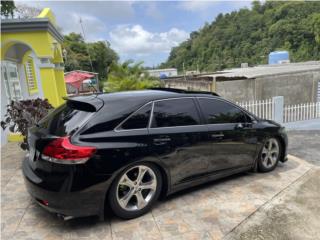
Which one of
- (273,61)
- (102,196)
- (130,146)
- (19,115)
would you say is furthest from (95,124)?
(273,61)

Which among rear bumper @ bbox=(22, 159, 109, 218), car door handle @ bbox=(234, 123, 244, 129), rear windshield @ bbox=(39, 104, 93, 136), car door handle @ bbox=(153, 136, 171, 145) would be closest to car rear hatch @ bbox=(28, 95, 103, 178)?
rear windshield @ bbox=(39, 104, 93, 136)

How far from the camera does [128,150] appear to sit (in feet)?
10.6

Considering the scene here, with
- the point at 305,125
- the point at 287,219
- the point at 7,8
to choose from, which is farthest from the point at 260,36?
the point at 287,219

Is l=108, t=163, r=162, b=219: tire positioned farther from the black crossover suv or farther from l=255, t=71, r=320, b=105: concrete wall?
l=255, t=71, r=320, b=105: concrete wall

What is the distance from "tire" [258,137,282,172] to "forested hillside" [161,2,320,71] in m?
43.8

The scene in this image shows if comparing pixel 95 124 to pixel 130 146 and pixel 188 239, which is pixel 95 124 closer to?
pixel 130 146

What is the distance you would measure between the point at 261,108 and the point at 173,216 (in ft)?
22.6

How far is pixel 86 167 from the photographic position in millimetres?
2984

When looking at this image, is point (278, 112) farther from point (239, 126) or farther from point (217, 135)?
point (217, 135)

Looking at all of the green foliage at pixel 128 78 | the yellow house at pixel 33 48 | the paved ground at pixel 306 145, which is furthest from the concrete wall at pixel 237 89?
the yellow house at pixel 33 48

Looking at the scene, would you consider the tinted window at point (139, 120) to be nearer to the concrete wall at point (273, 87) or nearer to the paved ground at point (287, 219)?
the paved ground at point (287, 219)

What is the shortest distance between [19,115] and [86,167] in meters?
3.35

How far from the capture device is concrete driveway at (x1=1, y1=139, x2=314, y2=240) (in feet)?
10.4

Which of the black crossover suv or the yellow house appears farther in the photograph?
the yellow house
